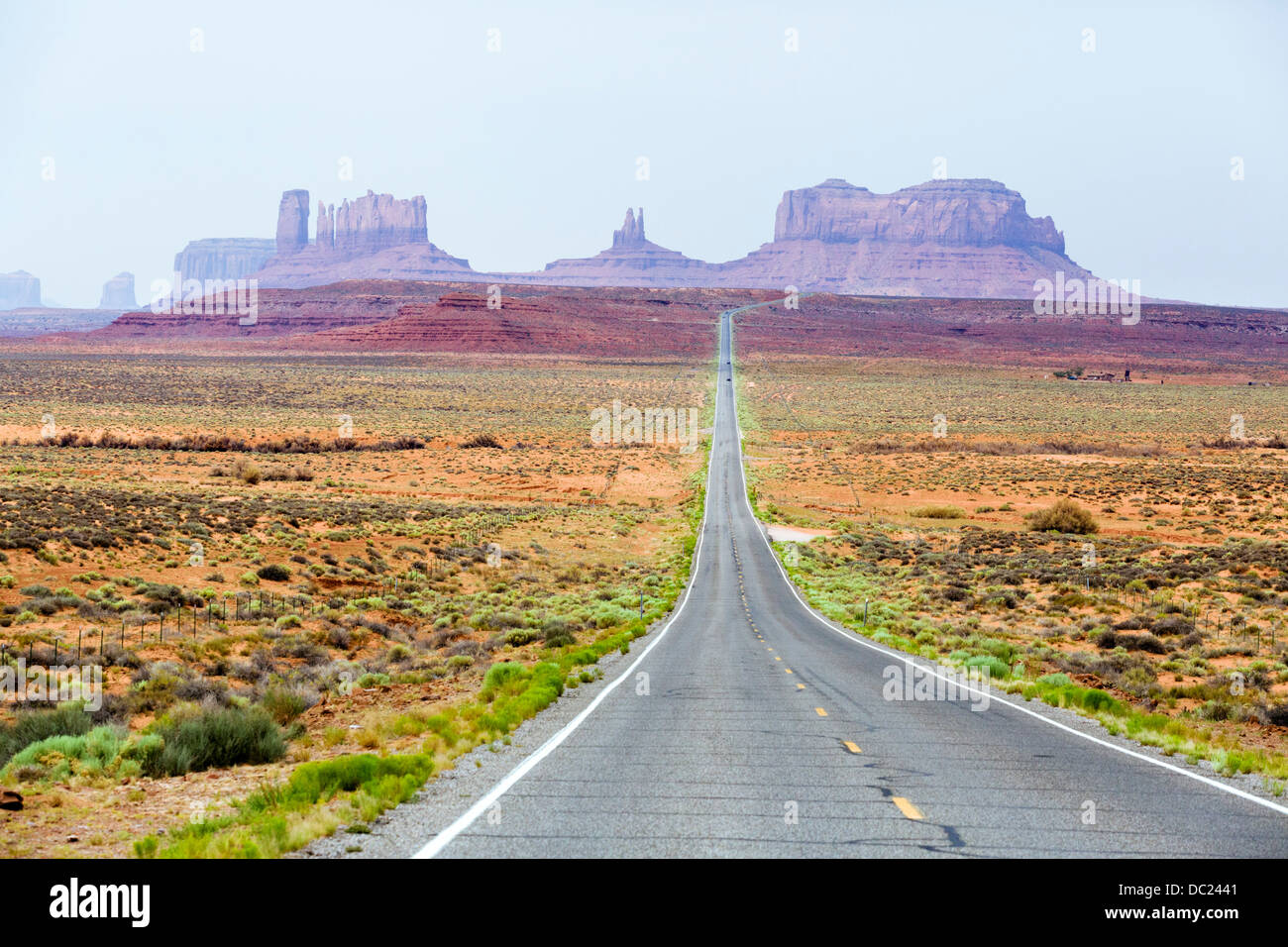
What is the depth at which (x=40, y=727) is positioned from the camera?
41.8 ft

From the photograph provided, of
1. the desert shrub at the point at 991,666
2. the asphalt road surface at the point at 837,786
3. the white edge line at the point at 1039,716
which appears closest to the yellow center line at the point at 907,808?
the asphalt road surface at the point at 837,786

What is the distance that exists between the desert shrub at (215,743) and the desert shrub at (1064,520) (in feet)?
142

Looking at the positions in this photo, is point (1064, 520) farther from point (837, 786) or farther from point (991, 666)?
point (837, 786)

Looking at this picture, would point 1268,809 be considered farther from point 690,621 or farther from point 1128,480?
point 1128,480

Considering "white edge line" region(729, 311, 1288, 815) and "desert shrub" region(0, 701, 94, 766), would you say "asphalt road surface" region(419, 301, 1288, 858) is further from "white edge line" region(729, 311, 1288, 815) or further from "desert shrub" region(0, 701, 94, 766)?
"desert shrub" region(0, 701, 94, 766)

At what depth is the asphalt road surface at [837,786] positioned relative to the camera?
7379mm

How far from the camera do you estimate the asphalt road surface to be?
24.2 feet

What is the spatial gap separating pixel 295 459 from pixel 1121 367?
148400mm

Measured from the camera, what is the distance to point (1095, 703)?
14.9 meters


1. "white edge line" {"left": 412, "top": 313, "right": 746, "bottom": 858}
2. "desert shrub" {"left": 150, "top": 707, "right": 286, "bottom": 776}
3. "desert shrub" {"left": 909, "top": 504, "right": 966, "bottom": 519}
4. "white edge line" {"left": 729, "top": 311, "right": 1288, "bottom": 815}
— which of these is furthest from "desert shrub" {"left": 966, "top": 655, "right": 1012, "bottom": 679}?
"desert shrub" {"left": 909, "top": 504, "right": 966, "bottom": 519}

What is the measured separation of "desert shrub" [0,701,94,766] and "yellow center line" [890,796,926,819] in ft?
32.3

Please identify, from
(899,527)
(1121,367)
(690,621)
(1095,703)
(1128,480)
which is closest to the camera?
(1095,703)

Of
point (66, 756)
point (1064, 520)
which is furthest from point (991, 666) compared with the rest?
point (1064, 520)
